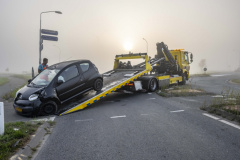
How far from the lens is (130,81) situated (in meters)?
9.09

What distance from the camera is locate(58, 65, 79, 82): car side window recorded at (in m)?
6.66

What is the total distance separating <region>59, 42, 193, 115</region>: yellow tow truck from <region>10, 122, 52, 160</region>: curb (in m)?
1.82

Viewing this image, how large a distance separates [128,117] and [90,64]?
10.6ft

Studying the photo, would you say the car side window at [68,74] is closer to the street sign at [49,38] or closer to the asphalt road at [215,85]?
the asphalt road at [215,85]

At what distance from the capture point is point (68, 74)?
269 inches

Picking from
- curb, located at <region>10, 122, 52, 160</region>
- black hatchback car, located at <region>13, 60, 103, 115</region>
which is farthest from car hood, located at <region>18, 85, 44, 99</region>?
curb, located at <region>10, 122, 52, 160</region>

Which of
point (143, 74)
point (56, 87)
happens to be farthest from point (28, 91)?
point (143, 74)

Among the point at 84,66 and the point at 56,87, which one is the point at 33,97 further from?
the point at 84,66

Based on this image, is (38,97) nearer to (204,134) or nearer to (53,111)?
(53,111)

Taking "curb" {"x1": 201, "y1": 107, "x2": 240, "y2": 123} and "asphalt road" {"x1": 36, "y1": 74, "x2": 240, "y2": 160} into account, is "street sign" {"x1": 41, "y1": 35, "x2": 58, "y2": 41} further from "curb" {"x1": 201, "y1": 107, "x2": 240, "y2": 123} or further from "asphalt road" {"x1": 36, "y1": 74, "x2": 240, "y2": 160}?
"curb" {"x1": 201, "y1": 107, "x2": 240, "y2": 123}

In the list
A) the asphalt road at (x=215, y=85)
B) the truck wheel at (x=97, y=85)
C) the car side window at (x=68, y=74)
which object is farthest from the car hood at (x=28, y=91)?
the asphalt road at (x=215, y=85)

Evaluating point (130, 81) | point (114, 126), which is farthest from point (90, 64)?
point (114, 126)

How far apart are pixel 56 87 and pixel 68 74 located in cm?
71

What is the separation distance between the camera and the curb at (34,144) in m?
3.11
